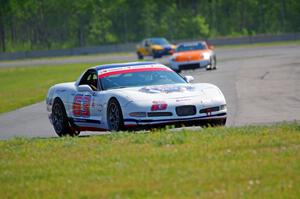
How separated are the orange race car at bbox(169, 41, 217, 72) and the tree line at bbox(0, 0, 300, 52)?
206 feet

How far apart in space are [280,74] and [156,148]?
21528mm

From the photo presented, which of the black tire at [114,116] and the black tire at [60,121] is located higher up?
the black tire at [114,116]

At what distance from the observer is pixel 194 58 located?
3962cm

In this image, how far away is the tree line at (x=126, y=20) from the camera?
106m

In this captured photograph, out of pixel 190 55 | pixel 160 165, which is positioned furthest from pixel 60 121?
pixel 190 55

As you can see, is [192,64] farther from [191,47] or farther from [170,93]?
[170,93]

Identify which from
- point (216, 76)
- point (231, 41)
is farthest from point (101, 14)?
point (216, 76)

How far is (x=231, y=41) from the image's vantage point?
83.8 meters

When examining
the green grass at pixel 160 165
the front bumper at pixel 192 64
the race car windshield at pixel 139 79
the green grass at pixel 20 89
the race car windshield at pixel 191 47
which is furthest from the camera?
the race car windshield at pixel 191 47

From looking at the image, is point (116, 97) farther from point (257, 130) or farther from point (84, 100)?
point (257, 130)

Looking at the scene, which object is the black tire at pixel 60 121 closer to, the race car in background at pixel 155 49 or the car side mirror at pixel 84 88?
the car side mirror at pixel 84 88

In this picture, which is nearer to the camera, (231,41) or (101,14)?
(231,41)

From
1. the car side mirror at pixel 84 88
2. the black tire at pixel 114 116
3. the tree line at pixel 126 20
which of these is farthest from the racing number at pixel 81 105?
the tree line at pixel 126 20

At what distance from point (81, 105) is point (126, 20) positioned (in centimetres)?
9534
